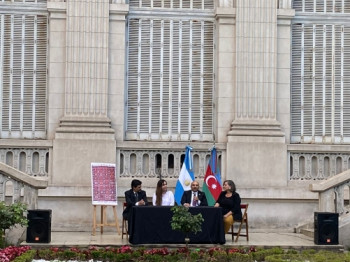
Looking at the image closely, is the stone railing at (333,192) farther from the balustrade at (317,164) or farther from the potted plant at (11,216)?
the potted plant at (11,216)

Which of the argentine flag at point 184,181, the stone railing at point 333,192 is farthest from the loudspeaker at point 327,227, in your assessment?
the argentine flag at point 184,181

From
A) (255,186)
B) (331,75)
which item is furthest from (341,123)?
(255,186)

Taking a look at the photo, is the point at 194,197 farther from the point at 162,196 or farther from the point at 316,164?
the point at 316,164

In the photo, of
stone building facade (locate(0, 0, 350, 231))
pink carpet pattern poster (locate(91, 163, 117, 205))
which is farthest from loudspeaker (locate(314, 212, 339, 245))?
pink carpet pattern poster (locate(91, 163, 117, 205))

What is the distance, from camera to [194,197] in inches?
731

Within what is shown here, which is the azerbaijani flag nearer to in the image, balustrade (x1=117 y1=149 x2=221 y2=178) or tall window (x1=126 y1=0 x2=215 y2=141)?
balustrade (x1=117 y1=149 x2=221 y2=178)

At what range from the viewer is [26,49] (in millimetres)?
20844

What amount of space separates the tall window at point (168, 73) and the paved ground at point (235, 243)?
3.01m

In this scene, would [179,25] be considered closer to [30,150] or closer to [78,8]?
[78,8]

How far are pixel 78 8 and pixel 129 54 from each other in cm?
171

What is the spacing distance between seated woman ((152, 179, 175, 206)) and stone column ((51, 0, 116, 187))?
213 centimetres

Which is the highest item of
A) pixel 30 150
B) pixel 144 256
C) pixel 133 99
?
pixel 133 99

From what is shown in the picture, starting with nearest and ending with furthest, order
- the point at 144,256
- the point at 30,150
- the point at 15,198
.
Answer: the point at 144,256, the point at 15,198, the point at 30,150

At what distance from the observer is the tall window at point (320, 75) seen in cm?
2147
